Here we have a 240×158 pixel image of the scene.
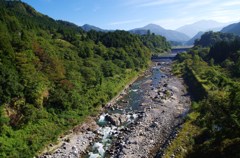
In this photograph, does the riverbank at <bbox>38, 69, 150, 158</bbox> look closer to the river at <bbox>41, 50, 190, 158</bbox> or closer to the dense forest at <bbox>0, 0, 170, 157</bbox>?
the river at <bbox>41, 50, 190, 158</bbox>

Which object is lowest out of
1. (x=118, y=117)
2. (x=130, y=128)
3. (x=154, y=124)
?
(x=130, y=128)

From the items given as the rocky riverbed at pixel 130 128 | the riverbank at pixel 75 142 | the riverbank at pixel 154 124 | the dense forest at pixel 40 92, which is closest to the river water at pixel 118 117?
the rocky riverbed at pixel 130 128

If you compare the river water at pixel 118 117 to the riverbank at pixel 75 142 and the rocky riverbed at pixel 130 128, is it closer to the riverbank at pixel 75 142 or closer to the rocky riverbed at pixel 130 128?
the rocky riverbed at pixel 130 128

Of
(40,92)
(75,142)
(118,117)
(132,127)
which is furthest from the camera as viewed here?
(118,117)

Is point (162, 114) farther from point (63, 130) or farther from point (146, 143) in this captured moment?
point (63, 130)

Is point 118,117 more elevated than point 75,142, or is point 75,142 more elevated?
point 118,117

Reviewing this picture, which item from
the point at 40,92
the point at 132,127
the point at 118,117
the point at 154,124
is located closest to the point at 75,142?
the point at 132,127

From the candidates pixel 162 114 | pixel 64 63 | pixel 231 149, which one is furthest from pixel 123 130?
pixel 64 63

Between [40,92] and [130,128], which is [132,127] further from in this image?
[40,92]

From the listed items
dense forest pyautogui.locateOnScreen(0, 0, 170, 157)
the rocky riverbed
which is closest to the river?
the rocky riverbed
